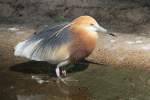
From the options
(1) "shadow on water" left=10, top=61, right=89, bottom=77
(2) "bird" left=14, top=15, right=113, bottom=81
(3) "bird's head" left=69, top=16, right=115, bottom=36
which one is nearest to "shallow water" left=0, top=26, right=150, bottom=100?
(1) "shadow on water" left=10, top=61, right=89, bottom=77

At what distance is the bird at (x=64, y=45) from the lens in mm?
5238

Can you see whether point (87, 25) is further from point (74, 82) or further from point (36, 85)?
point (36, 85)

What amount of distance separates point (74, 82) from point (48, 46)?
42cm

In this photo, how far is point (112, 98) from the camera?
493cm

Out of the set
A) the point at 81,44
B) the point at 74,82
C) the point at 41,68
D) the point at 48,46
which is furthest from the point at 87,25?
the point at 41,68

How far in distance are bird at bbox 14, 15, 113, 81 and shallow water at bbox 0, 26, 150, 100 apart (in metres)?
0.22

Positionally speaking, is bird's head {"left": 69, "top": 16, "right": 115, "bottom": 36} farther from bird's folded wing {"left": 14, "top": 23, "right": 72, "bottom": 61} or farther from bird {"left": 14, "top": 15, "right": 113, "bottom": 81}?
bird's folded wing {"left": 14, "top": 23, "right": 72, "bottom": 61}

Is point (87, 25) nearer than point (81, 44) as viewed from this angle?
No

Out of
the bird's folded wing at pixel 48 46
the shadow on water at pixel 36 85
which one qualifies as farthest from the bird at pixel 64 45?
the shadow on water at pixel 36 85

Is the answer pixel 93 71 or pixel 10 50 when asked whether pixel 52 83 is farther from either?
pixel 10 50

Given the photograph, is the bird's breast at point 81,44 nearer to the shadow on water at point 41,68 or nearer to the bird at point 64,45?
the bird at point 64,45

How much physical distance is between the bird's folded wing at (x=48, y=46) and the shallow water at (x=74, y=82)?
0.26 m

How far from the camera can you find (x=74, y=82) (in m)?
5.33

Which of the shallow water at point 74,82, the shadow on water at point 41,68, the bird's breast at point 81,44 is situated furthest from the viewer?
the shadow on water at point 41,68
